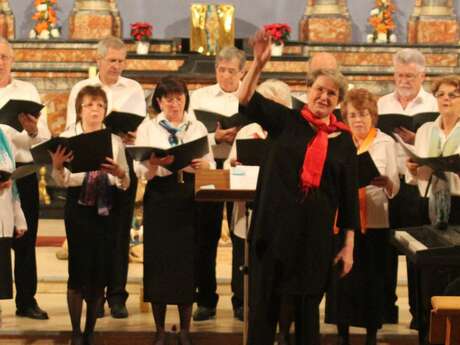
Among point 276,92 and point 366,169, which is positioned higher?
point 276,92

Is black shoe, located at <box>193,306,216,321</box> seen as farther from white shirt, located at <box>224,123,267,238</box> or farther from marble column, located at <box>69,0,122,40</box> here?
marble column, located at <box>69,0,122,40</box>

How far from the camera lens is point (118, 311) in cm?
656

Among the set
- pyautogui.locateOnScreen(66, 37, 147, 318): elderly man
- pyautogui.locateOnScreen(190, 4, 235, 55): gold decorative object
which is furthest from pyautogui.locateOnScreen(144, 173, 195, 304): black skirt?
pyautogui.locateOnScreen(190, 4, 235, 55): gold decorative object

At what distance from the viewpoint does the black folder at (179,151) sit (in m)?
5.64

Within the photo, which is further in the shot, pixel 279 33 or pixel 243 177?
pixel 279 33

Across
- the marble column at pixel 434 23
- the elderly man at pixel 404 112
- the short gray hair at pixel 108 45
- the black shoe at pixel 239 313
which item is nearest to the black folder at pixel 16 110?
the short gray hair at pixel 108 45

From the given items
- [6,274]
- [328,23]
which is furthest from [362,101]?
[328,23]

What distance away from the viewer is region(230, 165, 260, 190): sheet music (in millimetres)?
5266

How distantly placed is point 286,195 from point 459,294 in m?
0.86

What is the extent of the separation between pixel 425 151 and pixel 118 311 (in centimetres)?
203

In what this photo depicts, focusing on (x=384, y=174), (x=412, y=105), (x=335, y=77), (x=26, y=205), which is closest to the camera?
(x=335, y=77)

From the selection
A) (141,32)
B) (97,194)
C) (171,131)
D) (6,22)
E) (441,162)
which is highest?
(6,22)

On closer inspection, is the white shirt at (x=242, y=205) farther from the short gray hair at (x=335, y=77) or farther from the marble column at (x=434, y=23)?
the marble column at (x=434, y=23)

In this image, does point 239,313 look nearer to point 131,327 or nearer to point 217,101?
point 131,327
